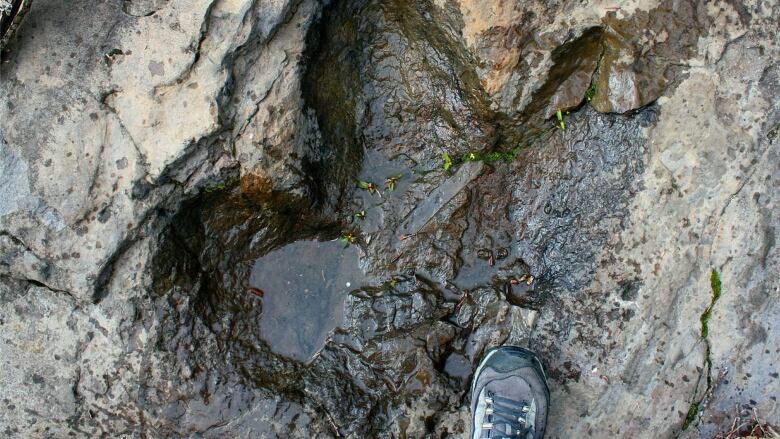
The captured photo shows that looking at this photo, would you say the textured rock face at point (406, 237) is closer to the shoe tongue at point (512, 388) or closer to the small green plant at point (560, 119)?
the small green plant at point (560, 119)

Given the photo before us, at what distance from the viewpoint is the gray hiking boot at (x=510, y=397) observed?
336 cm

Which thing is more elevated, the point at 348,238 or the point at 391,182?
the point at 391,182

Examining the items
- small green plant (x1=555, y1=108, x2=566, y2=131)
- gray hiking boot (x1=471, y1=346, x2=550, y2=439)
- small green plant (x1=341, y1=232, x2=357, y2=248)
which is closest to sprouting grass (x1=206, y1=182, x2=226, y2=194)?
small green plant (x1=341, y1=232, x2=357, y2=248)

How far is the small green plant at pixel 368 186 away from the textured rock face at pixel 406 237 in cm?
12

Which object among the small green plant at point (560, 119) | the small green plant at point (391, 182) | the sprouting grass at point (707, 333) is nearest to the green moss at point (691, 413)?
the sprouting grass at point (707, 333)

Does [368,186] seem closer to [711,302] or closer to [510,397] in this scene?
[510,397]

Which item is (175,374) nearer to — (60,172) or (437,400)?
(60,172)

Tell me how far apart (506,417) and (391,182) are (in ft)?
5.11

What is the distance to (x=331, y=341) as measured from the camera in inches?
144

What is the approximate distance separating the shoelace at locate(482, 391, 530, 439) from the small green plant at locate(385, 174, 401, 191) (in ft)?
4.47

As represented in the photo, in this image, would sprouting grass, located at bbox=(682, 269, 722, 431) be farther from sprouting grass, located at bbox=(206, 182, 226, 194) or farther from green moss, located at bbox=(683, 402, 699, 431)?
sprouting grass, located at bbox=(206, 182, 226, 194)

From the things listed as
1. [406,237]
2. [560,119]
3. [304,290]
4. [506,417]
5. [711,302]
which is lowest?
[506,417]

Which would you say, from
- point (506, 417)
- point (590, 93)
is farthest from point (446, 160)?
point (506, 417)

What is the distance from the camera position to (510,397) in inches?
135
